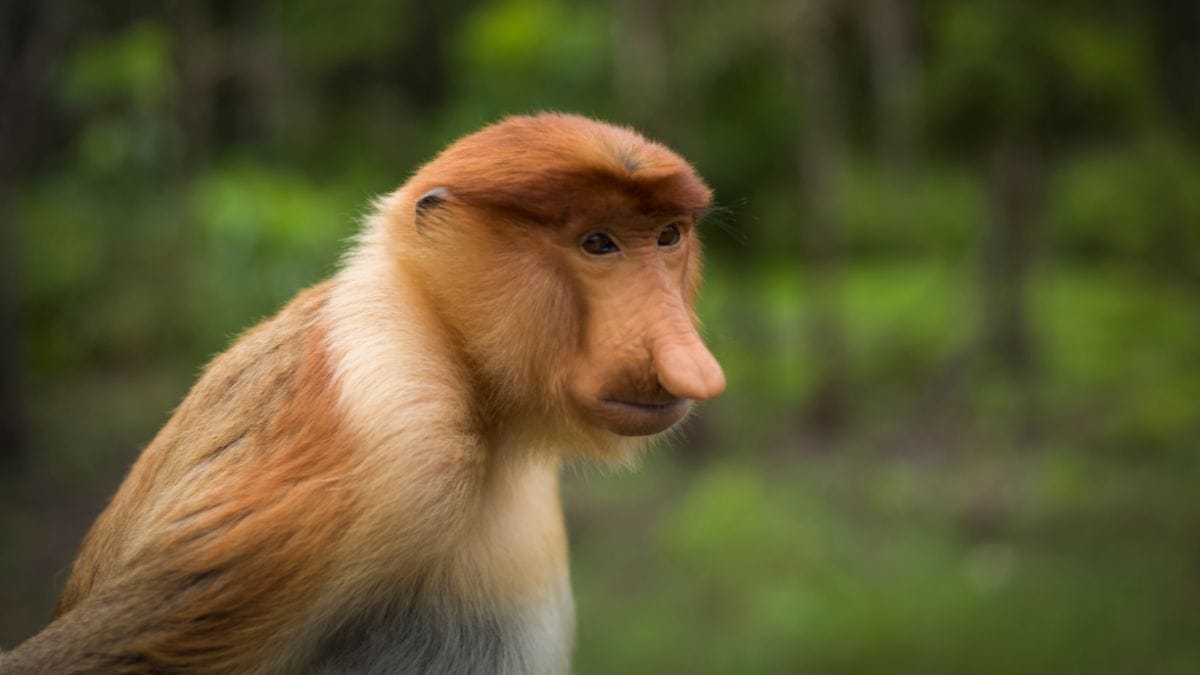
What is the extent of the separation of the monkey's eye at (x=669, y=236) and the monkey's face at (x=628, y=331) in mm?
56

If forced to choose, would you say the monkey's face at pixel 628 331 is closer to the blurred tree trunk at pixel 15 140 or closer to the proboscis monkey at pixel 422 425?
the proboscis monkey at pixel 422 425

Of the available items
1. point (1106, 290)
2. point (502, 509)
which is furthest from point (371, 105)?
point (502, 509)

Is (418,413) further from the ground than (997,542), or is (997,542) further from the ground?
(418,413)

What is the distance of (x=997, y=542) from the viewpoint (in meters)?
6.85

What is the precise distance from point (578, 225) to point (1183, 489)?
5558 millimetres

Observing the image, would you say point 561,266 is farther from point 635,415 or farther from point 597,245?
point 635,415

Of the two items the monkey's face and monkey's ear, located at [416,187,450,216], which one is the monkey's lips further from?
monkey's ear, located at [416,187,450,216]

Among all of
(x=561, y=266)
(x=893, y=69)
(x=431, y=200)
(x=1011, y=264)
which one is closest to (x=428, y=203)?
(x=431, y=200)

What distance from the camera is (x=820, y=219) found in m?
8.34

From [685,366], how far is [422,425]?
0.53 metres

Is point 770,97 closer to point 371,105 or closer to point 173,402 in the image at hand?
point 371,105

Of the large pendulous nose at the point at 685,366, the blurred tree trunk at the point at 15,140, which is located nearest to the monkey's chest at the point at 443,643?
the large pendulous nose at the point at 685,366

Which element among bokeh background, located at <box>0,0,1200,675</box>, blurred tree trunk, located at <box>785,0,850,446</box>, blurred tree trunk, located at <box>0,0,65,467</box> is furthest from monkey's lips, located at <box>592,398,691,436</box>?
blurred tree trunk, located at <box>785,0,850,446</box>

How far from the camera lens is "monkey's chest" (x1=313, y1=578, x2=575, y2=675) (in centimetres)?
261
